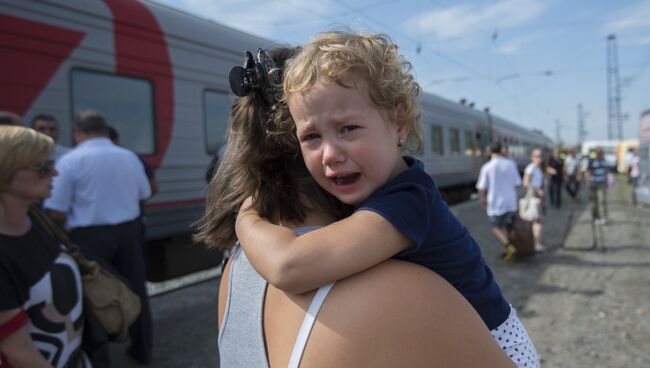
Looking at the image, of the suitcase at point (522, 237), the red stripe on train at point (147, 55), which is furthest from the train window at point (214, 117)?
the suitcase at point (522, 237)

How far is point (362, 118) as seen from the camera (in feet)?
→ 3.05

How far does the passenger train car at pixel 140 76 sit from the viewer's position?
3.96 meters

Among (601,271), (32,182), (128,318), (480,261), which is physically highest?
(32,182)

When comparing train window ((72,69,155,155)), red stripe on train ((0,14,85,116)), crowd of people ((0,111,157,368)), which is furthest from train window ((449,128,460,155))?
crowd of people ((0,111,157,368))

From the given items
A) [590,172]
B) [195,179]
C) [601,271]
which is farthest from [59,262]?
[590,172]

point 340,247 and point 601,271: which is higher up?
point 340,247

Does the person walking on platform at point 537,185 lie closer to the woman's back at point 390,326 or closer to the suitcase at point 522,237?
the suitcase at point 522,237

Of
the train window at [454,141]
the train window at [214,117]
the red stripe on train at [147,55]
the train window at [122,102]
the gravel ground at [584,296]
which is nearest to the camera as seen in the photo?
the gravel ground at [584,296]

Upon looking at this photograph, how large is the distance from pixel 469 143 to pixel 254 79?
1600cm

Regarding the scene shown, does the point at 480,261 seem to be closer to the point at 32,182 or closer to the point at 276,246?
the point at 276,246

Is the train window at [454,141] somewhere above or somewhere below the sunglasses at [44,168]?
above

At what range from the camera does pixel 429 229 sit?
92 cm

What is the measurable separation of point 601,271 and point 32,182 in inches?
262

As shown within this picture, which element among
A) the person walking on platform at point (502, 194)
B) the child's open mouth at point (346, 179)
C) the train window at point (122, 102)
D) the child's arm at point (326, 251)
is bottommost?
the person walking on platform at point (502, 194)
